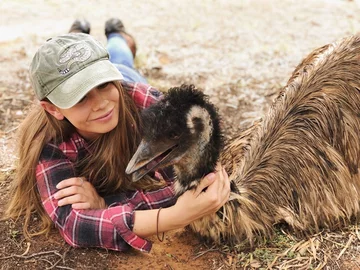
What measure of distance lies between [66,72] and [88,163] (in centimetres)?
69

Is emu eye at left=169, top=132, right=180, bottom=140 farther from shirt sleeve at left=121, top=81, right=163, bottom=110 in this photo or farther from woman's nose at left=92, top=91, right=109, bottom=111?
shirt sleeve at left=121, top=81, right=163, bottom=110

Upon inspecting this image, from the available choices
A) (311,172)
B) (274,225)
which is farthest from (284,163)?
(274,225)

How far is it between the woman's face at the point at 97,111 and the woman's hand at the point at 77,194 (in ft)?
0.99

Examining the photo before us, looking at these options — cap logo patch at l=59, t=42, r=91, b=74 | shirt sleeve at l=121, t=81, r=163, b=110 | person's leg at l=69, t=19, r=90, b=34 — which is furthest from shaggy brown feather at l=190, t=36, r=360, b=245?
person's leg at l=69, t=19, r=90, b=34

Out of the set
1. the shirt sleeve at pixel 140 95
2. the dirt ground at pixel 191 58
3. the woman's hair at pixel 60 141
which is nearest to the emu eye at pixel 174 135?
the woman's hair at pixel 60 141

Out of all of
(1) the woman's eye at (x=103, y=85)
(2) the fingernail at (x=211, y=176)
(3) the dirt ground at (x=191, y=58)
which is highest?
(1) the woman's eye at (x=103, y=85)

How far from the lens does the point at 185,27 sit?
23.0 feet

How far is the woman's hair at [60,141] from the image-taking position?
9.79 ft

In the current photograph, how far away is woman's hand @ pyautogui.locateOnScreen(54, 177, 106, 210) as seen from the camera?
2.81 m

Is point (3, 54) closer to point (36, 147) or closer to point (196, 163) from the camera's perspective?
point (36, 147)

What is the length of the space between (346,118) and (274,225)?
738 millimetres

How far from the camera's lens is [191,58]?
19.3 feet

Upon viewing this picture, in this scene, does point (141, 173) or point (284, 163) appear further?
point (284, 163)

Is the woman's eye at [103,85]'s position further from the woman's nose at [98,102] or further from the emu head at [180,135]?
the emu head at [180,135]
